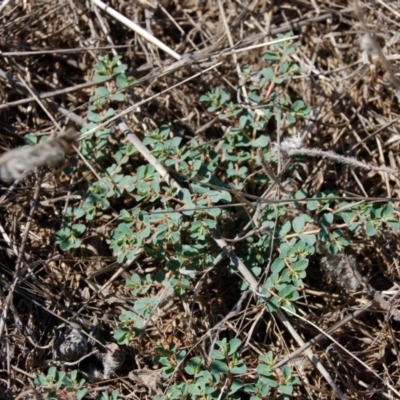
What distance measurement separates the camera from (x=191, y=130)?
2.85 meters

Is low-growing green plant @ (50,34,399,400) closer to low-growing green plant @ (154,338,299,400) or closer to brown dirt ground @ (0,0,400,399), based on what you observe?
low-growing green plant @ (154,338,299,400)

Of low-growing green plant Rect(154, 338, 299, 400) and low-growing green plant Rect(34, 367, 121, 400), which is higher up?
low-growing green plant Rect(34, 367, 121, 400)

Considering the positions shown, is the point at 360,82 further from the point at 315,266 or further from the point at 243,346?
the point at 243,346

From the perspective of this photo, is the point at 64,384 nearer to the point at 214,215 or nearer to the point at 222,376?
the point at 222,376

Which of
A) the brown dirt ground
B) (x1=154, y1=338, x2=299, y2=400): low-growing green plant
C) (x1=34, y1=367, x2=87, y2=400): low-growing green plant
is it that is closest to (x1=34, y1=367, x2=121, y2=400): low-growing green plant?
(x1=34, y1=367, x2=87, y2=400): low-growing green plant

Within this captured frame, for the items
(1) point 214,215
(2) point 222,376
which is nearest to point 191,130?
(1) point 214,215

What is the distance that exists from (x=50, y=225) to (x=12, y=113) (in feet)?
1.82

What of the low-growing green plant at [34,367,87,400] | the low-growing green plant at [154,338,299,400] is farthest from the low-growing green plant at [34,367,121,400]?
the low-growing green plant at [154,338,299,400]

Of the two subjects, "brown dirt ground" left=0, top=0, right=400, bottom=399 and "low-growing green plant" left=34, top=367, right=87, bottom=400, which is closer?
"low-growing green plant" left=34, top=367, right=87, bottom=400

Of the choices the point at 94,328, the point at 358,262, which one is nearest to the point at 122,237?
the point at 94,328

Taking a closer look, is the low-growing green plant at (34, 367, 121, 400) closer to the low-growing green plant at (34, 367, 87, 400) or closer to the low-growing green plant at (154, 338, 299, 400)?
the low-growing green plant at (34, 367, 87, 400)

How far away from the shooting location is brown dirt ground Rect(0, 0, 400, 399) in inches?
97.3

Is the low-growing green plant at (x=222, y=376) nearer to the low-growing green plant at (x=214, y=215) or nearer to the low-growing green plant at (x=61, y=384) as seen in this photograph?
the low-growing green plant at (x=214, y=215)

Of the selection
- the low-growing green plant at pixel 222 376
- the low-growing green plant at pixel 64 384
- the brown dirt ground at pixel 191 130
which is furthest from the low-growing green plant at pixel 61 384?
the low-growing green plant at pixel 222 376
